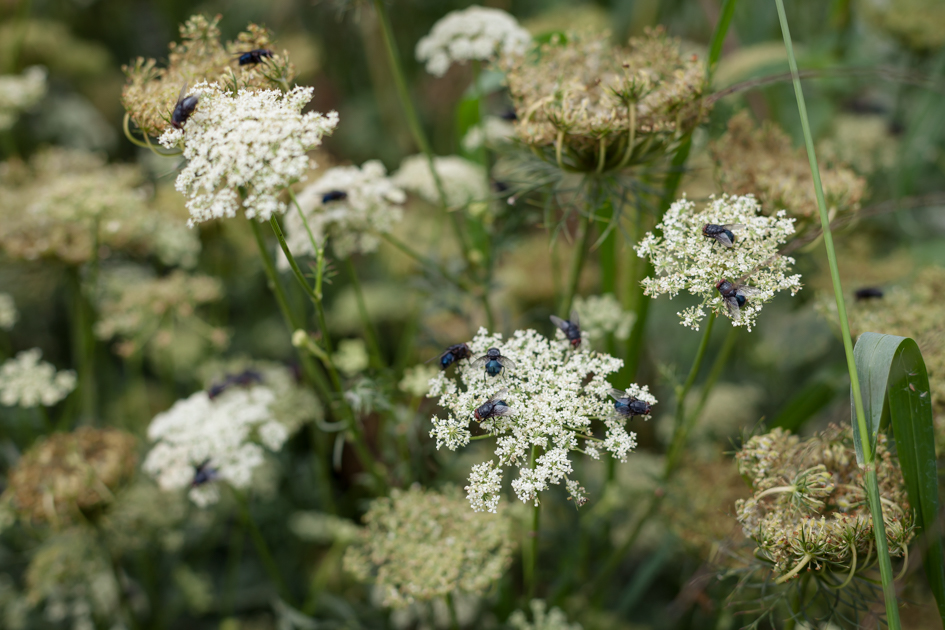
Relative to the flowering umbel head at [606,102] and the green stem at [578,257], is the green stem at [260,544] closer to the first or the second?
the green stem at [578,257]

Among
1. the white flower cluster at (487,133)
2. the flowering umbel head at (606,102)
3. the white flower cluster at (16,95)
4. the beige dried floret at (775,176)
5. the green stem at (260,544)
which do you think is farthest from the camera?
the white flower cluster at (16,95)

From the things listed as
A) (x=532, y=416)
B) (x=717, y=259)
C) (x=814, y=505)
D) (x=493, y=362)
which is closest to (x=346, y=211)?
(x=493, y=362)

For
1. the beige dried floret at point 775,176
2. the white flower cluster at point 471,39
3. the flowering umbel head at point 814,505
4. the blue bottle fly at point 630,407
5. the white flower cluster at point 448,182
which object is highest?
the white flower cluster at point 471,39

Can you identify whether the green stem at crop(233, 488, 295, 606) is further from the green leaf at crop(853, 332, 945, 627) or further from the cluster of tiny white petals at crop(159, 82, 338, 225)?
the green leaf at crop(853, 332, 945, 627)

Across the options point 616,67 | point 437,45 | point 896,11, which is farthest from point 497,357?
point 896,11

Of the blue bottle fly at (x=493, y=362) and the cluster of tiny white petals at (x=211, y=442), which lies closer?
the blue bottle fly at (x=493, y=362)

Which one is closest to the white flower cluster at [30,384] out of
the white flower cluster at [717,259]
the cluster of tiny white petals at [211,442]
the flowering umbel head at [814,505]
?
the cluster of tiny white petals at [211,442]
